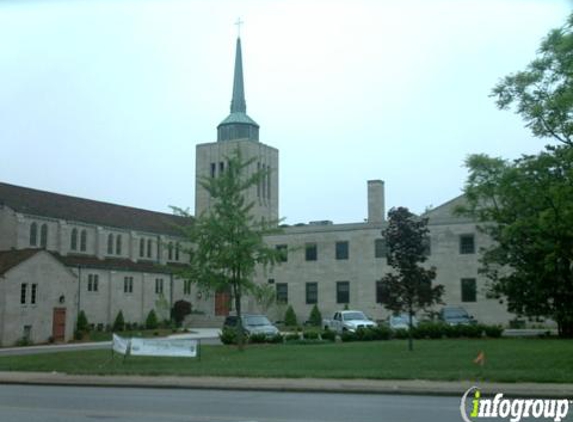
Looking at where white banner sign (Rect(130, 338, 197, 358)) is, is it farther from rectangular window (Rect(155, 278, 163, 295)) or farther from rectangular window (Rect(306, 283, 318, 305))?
rectangular window (Rect(155, 278, 163, 295))

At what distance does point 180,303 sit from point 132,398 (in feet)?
181

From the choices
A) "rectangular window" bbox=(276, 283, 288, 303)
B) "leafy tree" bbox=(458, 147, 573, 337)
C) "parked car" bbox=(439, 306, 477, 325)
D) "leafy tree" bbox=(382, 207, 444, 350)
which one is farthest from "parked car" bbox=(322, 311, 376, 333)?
"rectangular window" bbox=(276, 283, 288, 303)

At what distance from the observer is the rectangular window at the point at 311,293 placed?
65688 millimetres

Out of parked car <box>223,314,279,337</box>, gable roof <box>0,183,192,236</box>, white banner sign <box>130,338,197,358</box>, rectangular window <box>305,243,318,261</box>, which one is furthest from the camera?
rectangular window <box>305,243,318,261</box>

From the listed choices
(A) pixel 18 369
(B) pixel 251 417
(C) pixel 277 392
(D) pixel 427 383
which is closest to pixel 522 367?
(D) pixel 427 383

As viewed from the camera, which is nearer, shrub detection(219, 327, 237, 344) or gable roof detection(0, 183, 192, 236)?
shrub detection(219, 327, 237, 344)

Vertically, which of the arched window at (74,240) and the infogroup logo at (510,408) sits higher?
the arched window at (74,240)

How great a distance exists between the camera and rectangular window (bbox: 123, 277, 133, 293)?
66.8 m

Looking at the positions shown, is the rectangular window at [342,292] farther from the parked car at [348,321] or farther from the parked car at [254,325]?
the parked car at [254,325]

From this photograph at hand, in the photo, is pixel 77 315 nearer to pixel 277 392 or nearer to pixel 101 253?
pixel 101 253

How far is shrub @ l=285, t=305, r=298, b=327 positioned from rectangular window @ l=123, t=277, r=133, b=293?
14286 mm

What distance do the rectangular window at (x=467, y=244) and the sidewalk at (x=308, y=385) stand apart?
134 ft

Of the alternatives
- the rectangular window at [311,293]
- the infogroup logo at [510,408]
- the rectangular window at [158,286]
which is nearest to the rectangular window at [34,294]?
the rectangular window at [158,286]

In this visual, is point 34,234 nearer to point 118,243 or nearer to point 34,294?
point 118,243
